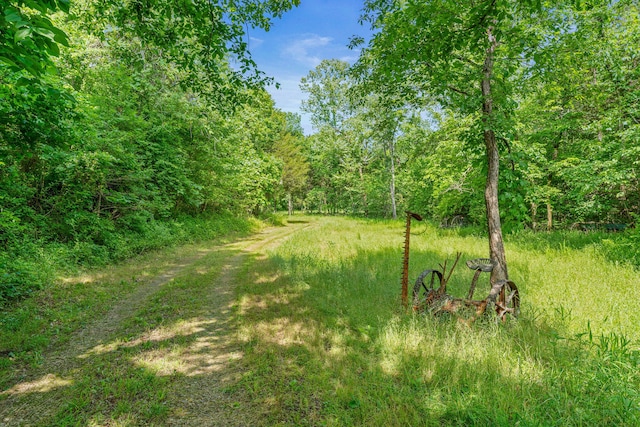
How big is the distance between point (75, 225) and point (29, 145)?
17.2 feet

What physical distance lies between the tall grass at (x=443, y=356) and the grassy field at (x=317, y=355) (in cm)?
2

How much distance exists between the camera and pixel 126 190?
13266 millimetres

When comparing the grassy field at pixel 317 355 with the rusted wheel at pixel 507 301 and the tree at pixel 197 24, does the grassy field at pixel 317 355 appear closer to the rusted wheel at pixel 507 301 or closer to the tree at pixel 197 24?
the rusted wheel at pixel 507 301

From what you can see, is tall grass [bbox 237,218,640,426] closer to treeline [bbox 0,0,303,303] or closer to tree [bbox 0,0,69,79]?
tree [bbox 0,0,69,79]

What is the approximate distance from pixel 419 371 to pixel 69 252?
35.2ft

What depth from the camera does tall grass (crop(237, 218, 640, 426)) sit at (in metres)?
3.33

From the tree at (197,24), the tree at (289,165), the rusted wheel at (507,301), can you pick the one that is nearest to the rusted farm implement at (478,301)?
the rusted wheel at (507,301)

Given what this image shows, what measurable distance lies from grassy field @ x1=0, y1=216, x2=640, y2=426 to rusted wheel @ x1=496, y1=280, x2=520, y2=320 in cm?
24

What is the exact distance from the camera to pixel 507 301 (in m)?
5.73

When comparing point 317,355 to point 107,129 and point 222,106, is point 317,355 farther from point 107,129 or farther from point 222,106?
point 107,129

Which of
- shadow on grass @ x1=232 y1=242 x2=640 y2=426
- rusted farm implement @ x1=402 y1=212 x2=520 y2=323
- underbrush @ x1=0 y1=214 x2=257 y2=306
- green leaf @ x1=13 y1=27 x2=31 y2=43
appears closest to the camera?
green leaf @ x1=13 y1=27 x2=31 y2=43

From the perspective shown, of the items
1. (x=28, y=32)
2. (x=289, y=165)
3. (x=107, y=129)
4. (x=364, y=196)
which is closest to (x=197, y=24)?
(x=28, y=32)

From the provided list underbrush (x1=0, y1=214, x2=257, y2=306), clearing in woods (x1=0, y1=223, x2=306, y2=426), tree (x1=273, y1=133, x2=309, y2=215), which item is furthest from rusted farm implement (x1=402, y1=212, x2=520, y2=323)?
tree (x1=273, y1=133, x2=309, y2=215)

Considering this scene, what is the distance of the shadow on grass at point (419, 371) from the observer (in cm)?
Answer: 328
